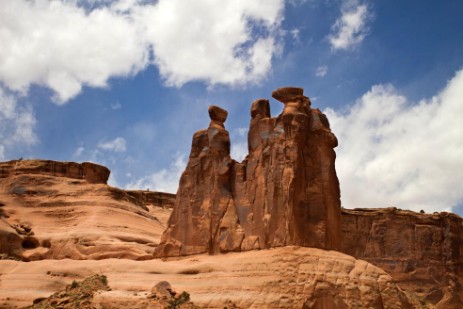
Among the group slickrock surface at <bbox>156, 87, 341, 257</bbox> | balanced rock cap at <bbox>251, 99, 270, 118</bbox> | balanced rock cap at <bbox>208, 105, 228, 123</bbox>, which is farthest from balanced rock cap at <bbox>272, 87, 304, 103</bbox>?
balanced rock cap at <bbox>208, 105, 228, 123</bbox>

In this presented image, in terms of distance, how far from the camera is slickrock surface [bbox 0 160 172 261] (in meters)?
47.8

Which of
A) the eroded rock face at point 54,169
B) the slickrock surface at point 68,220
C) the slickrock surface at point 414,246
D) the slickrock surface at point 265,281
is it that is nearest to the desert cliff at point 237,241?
the slickrock surface at point 265,281

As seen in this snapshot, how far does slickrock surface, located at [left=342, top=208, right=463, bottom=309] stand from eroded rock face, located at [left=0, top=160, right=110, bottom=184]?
879 inches

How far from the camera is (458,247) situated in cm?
6700

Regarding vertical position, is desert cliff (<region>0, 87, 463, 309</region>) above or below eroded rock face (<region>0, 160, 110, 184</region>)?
below

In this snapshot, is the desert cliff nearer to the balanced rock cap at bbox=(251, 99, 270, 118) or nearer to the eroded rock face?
the balanced rock cap at bbox=(251, 99, 270, 118)

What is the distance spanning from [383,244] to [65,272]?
35584 millimetres

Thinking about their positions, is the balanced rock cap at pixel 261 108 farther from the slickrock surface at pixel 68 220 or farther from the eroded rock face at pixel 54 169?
the eroded rock face at pixel 54 169

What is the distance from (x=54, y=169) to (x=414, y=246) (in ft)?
109

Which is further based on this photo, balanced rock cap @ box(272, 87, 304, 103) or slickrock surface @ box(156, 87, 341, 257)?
balanced rock cap @ box(272, 87, 304, 103)

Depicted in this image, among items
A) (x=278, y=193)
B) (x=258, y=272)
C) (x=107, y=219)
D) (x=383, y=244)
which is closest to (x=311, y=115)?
(x=278, y=193)

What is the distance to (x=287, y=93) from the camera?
36062 millimetres

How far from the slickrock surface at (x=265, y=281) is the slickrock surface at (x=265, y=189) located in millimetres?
1282

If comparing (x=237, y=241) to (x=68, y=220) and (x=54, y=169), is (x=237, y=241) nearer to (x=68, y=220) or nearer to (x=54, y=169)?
(x=68, y=220)
